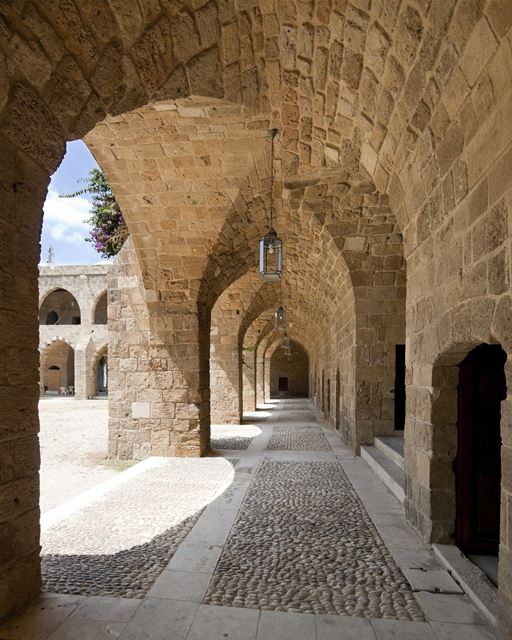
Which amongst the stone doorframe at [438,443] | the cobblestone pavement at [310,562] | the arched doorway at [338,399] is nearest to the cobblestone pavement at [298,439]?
the arched doorway at [338,399]

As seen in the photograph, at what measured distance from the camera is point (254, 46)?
9.62 feet

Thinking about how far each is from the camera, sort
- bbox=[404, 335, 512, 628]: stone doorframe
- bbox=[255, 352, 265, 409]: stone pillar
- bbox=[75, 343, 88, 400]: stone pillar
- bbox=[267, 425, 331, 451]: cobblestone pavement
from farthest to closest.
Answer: bbox=[75, 343, 88, 400]: stone pillar → bbox=[255, 352, 265, 409]: stone pillar → bbox=[267, 425, 331, 451]: cobblestone pavement → bbox=[404, 335, 512, 628]: stone doorframe

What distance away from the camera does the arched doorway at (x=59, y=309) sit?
26.9 metres

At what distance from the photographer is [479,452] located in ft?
10.3

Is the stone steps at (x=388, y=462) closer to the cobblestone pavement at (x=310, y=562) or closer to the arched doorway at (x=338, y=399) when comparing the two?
the cobblestone pavement at (x=310, y=562)

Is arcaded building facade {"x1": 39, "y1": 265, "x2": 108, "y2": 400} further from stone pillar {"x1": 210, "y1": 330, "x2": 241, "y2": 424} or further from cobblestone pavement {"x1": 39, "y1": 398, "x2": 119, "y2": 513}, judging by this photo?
stone pillar {"x1": 210, "y1": 330, "x2": 241, "y2": 424}

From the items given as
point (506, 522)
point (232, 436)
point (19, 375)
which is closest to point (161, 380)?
point (232, 436)

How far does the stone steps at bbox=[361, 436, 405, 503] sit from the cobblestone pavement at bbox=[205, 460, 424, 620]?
0.46 meters

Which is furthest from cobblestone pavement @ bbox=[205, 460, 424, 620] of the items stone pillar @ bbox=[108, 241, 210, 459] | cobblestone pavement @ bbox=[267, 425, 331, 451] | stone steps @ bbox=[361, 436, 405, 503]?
cobblestone pavement @ bbox=[267, 425, 331, 451]

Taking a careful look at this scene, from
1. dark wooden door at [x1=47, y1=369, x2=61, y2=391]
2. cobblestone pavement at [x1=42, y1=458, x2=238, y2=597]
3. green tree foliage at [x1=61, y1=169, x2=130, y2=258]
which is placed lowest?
dark wooden door at [x1=47, y1=369, x2=61, y2=391]

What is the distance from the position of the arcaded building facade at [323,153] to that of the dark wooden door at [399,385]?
2.07 meters

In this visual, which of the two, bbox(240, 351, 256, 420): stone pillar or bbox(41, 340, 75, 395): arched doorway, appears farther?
bbox(41, 340, 75, 395): arched doorway

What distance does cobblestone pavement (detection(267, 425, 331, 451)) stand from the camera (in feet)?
25.0

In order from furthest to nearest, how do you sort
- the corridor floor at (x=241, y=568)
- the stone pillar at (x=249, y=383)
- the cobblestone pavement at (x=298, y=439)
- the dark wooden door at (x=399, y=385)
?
the stone pillar at (x=249, y=383), the cobblestone pavement at (x=298, y=439), the dark wooden door at (x=399, y=385), the corridor floor at (x=241, y=568)
